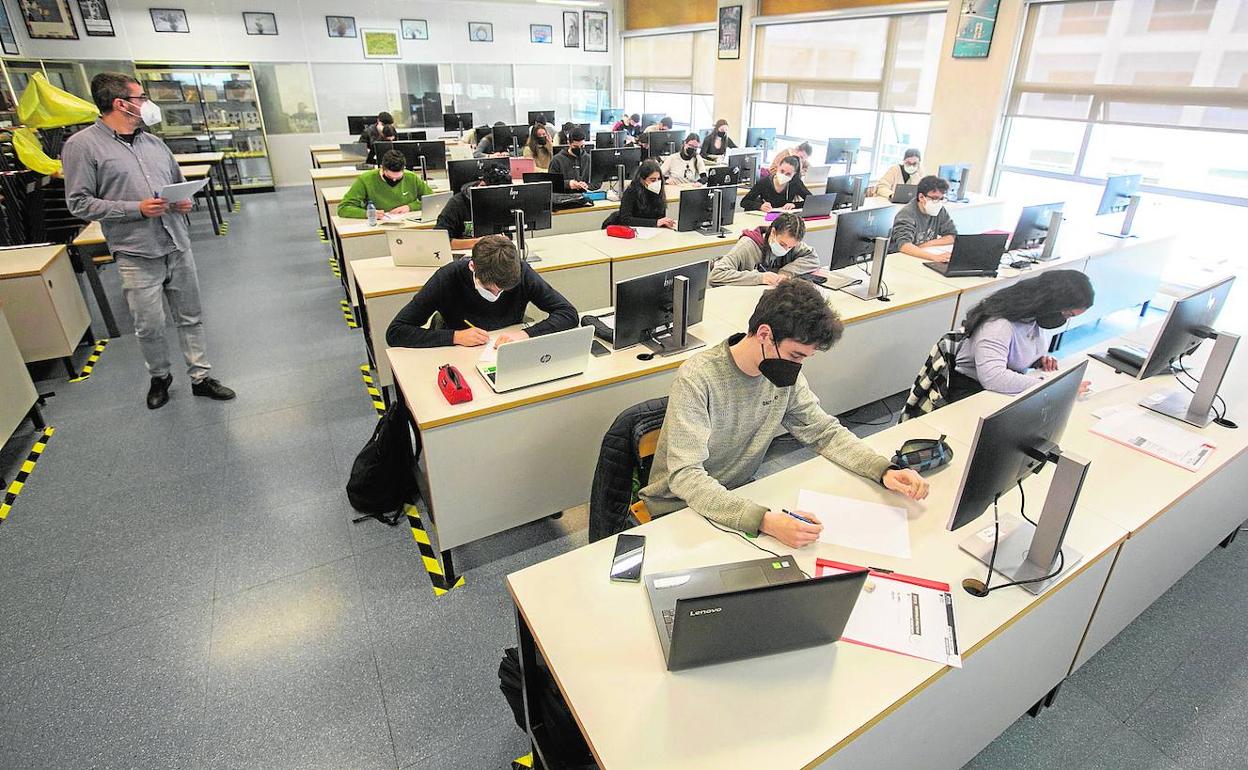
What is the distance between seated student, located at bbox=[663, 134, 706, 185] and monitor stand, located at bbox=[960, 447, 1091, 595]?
655 centimetres

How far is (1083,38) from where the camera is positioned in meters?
6.00

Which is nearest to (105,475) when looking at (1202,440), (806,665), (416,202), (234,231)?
(416,202)

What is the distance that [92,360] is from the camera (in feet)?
14.6

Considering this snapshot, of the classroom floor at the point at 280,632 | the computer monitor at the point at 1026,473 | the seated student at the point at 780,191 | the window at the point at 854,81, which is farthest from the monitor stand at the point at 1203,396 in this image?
the window at the point at 854,81

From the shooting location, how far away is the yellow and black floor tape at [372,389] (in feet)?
12.7

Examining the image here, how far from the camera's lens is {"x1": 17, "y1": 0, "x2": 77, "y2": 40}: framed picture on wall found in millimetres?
9078

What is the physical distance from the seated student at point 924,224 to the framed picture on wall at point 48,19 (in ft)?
39.7

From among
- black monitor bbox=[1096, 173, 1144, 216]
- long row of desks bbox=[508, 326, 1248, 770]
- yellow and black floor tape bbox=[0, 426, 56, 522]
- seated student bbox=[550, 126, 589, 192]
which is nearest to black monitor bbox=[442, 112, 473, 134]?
seated student bbox=[550, 126, 589, 192]

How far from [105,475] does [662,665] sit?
3.31 metres

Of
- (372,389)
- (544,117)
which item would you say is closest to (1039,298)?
(372,389)

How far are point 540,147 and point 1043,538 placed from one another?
669 centimetres

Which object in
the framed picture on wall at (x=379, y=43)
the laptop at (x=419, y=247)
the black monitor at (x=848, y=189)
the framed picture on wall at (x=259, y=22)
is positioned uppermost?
the framed picture on wall at (x=259, y=22)

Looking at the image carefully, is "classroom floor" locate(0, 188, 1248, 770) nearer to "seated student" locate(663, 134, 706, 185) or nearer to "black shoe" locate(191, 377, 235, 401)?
"black shoe" locate(191, 377, 235, 401)

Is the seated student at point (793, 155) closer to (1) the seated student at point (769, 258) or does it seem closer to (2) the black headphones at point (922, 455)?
(1) the seated student at point (769, 258)
